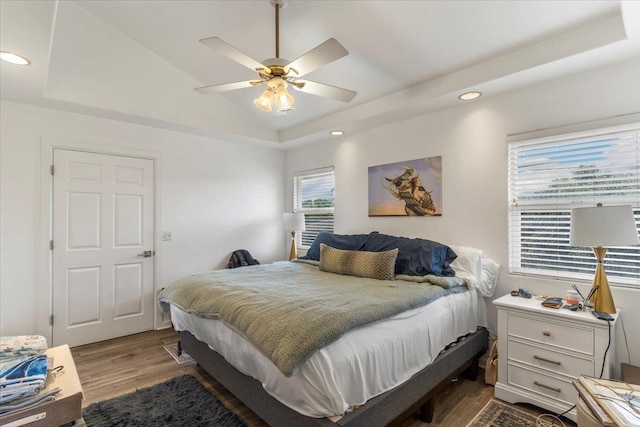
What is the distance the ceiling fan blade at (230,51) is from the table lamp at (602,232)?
7.46 ft

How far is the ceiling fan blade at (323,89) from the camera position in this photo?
7.29 feet

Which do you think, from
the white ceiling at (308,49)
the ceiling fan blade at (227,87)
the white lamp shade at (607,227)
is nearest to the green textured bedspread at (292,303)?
the white lamp shade at (607,227)

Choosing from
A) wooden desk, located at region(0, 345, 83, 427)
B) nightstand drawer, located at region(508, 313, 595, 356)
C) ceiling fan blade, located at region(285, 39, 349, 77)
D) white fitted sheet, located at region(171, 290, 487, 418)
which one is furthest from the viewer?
nightstand drawer, located at region(508, 313, 595, 356)

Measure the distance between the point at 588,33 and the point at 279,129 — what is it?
3.44 meters

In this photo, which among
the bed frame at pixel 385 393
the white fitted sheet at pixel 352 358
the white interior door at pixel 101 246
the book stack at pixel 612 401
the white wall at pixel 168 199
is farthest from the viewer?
the white interior door at pixel 101 246

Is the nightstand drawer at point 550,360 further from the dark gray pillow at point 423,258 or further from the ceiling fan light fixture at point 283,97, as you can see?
the ceiling fan light fixture at point 283,97

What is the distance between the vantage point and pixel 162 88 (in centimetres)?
354

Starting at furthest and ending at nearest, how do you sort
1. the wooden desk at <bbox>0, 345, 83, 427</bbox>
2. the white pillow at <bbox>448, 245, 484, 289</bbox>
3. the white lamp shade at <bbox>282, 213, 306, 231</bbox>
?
the white lamp shade at <bbox>282, 213, 306, 231</bbox>
the white pillow at <bbox>448, 245, 484, 289</bbox>
the wooden desk at <bbox>0, 345, 83, 427</bbox>

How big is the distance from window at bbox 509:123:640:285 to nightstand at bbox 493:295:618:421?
0.40m

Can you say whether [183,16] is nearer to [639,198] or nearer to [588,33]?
[588,33]

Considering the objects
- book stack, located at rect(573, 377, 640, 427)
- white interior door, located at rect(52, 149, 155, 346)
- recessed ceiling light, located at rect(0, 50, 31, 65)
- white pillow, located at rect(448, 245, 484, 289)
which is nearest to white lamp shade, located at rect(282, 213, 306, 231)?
white interior door, located at rect(52, 149, 155, 346)

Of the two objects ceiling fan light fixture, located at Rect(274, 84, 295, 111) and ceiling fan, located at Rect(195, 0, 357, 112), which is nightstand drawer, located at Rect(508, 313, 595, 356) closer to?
ceiling fan, located at Rect(195, 0, 357, 112)

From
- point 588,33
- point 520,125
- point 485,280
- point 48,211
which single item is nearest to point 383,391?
point 485,280

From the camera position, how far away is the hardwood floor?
2182 mm
